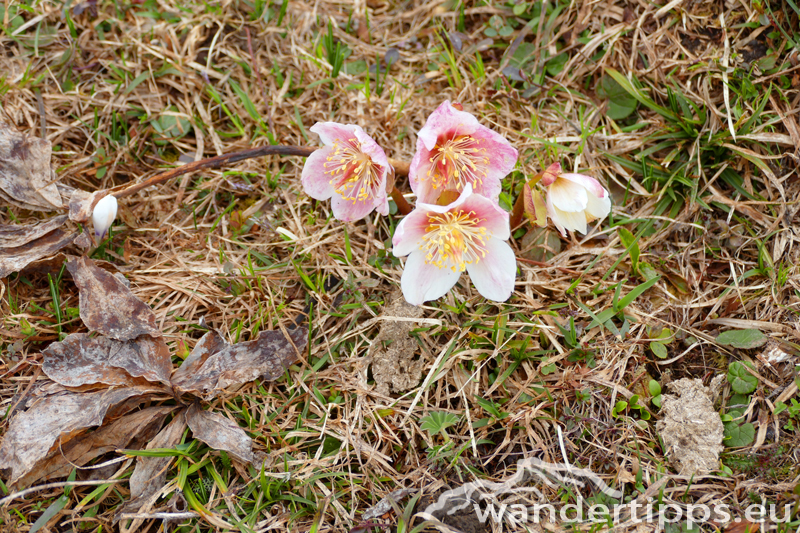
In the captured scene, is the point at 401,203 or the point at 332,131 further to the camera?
the point at 401,203

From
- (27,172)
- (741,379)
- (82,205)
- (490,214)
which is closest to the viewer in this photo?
(490,214)

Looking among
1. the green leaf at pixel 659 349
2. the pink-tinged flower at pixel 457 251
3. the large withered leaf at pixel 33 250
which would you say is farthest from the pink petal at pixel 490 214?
the large withered leaf at pixel 33 250

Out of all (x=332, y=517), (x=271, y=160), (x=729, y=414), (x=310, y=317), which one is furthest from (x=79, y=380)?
(x=729, y=414)

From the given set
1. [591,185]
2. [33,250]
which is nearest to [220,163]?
[33,250]

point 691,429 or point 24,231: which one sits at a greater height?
point 24,231

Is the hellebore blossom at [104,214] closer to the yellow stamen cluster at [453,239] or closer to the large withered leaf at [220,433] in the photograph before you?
the large withered leaf at [220,433]

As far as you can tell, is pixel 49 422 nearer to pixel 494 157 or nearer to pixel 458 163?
pixel 458 163

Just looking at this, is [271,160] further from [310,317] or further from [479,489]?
[479,489]
